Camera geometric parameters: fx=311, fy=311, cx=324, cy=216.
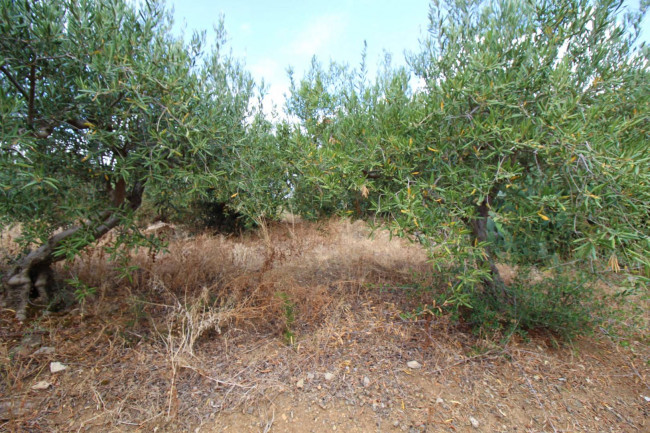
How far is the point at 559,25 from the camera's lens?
2.50m

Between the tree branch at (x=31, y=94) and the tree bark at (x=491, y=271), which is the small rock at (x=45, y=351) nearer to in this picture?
the tree branch at (x=31, y=94)

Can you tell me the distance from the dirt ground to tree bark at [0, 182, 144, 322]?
0.52ft

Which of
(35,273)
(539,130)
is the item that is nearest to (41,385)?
(35,273)

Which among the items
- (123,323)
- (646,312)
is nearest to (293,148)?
(123,323)

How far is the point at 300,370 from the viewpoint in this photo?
2518mm

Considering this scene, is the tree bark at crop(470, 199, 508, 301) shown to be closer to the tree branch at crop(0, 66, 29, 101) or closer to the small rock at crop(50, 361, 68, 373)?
the small rock at crop(50, 361, 68, 373)

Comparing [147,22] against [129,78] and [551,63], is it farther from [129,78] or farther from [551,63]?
[551,63]

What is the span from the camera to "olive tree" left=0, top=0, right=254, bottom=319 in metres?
2.06

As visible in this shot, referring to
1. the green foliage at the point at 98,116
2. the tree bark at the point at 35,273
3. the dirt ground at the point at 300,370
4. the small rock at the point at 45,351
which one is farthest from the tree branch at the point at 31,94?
the small rock at the point at 45,351

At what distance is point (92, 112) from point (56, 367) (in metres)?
2.04

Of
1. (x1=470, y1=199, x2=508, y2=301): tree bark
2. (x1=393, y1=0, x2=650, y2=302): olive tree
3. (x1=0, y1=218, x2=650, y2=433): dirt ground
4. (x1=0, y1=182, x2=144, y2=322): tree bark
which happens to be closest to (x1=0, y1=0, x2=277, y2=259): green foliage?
(x1=0, y1=182, x2=144, y2=322): tree bark

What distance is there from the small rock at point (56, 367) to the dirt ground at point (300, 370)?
0.11 ft

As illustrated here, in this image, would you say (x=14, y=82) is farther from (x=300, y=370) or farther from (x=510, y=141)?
(x=510, y=141)

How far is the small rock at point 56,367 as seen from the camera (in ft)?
7.89
